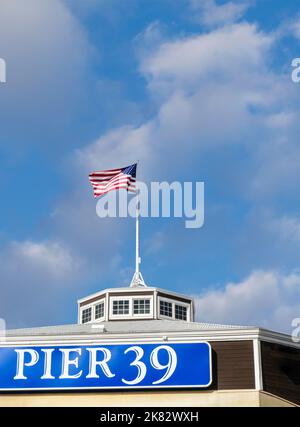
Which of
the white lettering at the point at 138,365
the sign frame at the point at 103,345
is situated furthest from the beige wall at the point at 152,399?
the white lettering at the point at 138,365

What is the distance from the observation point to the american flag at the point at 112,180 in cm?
4688

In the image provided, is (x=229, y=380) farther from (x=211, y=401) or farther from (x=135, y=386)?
(x=135, y=386)

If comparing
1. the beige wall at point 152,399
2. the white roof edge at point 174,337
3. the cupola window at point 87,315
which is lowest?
the beige wall at point 152,399

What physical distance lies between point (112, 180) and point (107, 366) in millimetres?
15209

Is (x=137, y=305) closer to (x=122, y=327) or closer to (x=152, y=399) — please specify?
(x=122, y=327)

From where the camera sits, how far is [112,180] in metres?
47.3

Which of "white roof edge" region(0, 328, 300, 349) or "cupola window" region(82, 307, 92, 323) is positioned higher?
"cupola window" region(82, 307, 92, 323)

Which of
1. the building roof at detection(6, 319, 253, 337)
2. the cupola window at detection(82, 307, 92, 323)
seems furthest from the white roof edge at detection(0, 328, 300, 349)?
the cupola window at detection(82, 307, 92, 323)

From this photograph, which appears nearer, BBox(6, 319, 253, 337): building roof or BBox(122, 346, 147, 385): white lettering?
BBox(122, 346, 147, 385): white lettering

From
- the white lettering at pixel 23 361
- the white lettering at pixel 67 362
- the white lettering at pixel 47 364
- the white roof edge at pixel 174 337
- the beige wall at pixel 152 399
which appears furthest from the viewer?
the white lettering at pixel 23 361

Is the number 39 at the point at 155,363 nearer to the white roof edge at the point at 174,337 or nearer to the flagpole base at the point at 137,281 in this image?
the white roof edge at the point at 174,337

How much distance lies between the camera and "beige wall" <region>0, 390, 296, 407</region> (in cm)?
3397

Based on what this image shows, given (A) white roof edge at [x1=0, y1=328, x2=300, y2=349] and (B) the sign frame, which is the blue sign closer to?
(B) the sign frame
